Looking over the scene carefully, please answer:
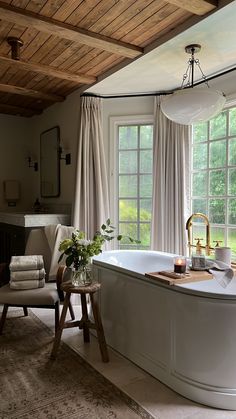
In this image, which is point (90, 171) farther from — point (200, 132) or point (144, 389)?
point (144, 389)

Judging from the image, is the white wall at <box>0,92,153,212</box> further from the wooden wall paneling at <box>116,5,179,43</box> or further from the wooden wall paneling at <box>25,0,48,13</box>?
the wooden wall paneling at <box>25,0,48,13</box>

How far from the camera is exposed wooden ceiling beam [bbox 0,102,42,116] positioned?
4616 millimetres

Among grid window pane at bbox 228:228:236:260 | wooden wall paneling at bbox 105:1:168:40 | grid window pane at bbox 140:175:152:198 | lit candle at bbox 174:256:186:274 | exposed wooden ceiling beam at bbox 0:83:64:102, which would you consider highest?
wooden wall paneling at bbox 105:1:168:40

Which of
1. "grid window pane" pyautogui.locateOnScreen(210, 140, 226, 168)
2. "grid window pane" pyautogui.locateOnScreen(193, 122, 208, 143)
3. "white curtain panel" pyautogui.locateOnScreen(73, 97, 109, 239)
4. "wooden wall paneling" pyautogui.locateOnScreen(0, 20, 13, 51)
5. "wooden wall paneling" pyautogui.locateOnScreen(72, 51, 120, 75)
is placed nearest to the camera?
"wooden wall paneling" pyautogui.locateOnScreen(0, 20, 13, 51)

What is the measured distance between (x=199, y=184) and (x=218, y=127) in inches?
24.2

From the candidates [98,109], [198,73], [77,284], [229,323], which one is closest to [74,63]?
[98,109]

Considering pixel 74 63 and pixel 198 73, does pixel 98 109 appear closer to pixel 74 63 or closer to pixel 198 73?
pixel 74 63

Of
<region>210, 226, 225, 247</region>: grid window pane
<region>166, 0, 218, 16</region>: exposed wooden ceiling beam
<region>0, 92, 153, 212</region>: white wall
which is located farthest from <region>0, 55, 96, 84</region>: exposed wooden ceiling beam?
<region>210, 226, 225, 247</region>: grid window pane

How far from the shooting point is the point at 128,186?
13.2 feet

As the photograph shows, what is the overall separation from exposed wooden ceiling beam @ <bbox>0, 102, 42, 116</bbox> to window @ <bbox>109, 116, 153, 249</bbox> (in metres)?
1.55

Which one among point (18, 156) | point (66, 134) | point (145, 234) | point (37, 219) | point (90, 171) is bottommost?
point (145, 234)

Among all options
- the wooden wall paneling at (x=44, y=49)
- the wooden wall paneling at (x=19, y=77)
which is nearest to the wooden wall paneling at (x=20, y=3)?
the wooden wall paneling at (x=44, y=49)

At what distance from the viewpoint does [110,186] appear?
4020mm

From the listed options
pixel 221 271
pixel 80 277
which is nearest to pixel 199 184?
pixel 221 271
